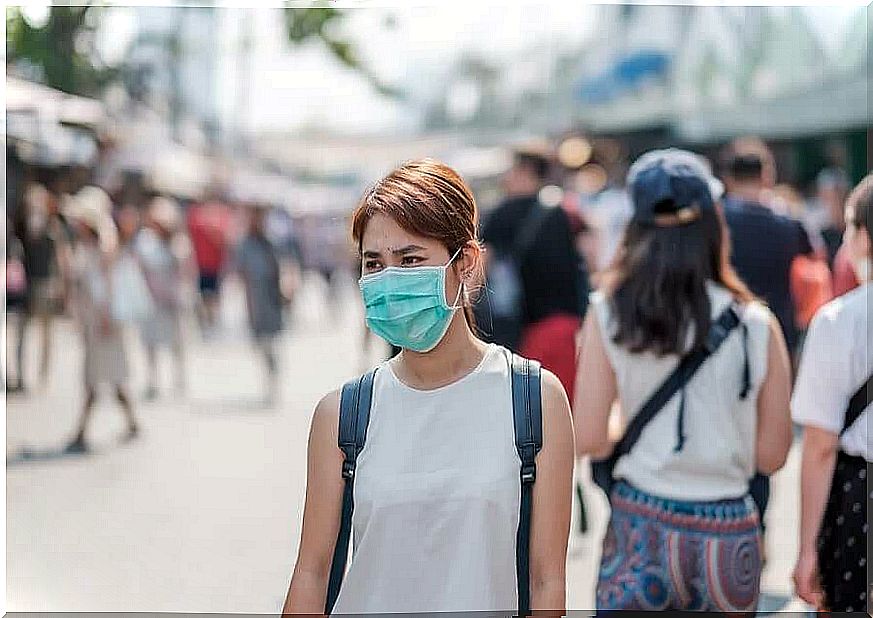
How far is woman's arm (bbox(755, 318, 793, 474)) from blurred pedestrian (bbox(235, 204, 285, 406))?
826cm

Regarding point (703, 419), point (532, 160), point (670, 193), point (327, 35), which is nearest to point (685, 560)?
point (703, 419)

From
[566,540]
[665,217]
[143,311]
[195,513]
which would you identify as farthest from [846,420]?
[143,311]

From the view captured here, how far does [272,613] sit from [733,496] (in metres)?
2.69

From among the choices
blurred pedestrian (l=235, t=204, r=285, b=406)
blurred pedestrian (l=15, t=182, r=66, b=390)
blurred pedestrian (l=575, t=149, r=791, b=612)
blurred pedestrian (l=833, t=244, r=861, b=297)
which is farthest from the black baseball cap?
blurred pedestrian (l=15, t=182, r=66, b=390)

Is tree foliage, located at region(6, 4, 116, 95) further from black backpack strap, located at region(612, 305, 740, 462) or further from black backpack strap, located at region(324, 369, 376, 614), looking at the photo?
black backpack strap, located at region(324, 369, 376, 614)

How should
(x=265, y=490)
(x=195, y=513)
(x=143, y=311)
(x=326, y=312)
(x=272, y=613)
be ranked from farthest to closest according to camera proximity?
1. (x=326, y=312)
2. (x=143, y=311)
3. (x=265, y=490)
4. (x=195, y=513)
5. (x=272, y=613)

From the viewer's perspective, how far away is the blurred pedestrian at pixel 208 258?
53.6ft

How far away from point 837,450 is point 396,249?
5.04ft

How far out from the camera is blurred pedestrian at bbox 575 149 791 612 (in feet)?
10.8

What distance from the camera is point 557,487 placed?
2441 millimetres

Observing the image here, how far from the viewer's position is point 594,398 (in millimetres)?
3426

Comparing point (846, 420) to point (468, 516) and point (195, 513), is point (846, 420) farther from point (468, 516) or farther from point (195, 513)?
point (195, 513)

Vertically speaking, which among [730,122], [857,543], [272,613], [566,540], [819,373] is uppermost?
[730,122]

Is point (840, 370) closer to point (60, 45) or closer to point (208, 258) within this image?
point (60, 45)
